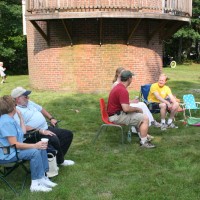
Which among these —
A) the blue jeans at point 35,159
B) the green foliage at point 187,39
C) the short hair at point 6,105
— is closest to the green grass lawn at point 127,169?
the blue jeans at point 35,159

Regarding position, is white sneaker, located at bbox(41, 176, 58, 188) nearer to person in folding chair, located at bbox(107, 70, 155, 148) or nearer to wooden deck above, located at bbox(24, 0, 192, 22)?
person in folding chair, located at bbox(107, 70, 155, 148)

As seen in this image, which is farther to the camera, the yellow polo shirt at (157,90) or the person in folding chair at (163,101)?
the yellow polo shirt at (157,90)

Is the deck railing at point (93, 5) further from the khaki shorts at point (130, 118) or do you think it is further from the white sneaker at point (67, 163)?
the white sneaker at point (67, 163)

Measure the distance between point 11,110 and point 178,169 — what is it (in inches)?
104

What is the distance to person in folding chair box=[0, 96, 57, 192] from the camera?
190 inches

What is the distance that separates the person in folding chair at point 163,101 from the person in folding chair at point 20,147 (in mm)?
4070

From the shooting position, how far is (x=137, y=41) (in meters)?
14.5

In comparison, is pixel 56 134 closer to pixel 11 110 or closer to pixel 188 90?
pixel 11 110

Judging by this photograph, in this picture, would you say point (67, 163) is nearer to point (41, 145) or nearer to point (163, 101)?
point (41, 145)

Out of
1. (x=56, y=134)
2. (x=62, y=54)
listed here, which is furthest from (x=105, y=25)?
(x=56, y=134)

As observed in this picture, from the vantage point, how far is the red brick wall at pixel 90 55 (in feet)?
46.2

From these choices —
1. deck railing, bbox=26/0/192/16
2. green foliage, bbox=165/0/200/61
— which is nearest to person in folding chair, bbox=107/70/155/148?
deck railing, bbox=26/0/192/16

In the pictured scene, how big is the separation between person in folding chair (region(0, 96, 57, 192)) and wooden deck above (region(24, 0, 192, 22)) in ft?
27.3

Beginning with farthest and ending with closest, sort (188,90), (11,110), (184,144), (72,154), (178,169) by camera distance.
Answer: (188,90), (184,144), (72,154), (178,169), (11,110)
